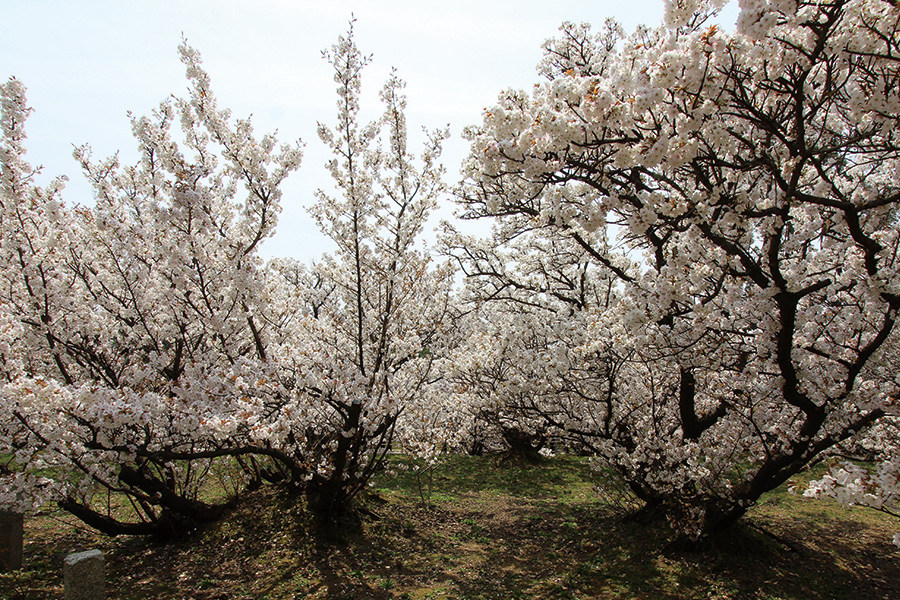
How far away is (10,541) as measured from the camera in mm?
5719

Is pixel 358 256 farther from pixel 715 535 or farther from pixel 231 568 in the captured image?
pixel 715 535

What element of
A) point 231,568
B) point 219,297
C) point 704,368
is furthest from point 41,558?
point 704,368

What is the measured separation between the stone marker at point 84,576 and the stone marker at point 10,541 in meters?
1.90

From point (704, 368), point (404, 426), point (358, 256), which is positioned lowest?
point (404, 426)

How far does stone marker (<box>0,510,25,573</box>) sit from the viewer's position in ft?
18.6

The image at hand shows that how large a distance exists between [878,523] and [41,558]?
12.3 m

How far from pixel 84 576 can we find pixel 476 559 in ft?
15.0

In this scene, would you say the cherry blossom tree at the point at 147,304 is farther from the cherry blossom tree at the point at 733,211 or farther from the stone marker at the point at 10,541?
the cherry blossom tree at the point at 733,211

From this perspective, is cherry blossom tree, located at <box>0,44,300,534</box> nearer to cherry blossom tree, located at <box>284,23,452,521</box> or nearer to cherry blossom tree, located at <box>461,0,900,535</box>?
cherry blossom tree, located at <box>284,23,452,521</box>

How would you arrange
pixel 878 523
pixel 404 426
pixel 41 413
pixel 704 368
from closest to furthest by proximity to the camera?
pixel 41 413 < pixel 704 368 < pixel 878 523 < pixel 404 426

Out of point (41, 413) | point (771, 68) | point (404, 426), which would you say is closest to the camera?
point (771, 68)

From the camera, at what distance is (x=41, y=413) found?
14.4ft

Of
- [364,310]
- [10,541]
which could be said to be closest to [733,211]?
[364,310]

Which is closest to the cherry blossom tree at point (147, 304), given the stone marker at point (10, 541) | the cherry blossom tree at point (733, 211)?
the stone marker at point (10, 541)
